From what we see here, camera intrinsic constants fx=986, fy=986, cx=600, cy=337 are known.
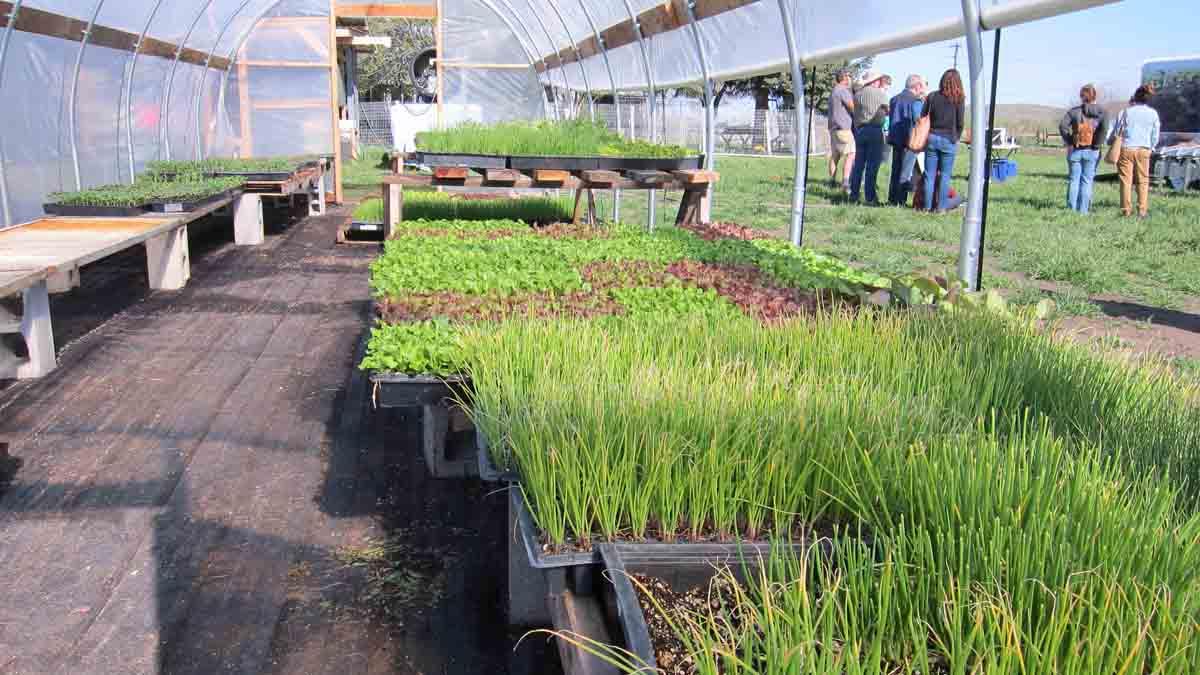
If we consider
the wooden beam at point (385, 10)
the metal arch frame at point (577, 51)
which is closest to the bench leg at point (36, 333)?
the metal arch frame at point (577, 51)

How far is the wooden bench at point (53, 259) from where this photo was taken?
185 inches

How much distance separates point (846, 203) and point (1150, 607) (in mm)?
11636

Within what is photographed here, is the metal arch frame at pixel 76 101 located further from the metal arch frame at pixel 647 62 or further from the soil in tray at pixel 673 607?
the soil in tray at pixel 673 607

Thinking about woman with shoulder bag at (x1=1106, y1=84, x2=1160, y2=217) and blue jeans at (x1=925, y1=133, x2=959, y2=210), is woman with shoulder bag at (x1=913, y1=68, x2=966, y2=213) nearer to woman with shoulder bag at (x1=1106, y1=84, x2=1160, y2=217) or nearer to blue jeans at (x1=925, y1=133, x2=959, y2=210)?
blue jeans at (x1=925, y1=133, x2=959, y2=210)

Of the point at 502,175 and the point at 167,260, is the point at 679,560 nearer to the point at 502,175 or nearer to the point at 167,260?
the point at 502,175

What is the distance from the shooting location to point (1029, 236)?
30.9ft

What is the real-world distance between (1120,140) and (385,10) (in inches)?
364

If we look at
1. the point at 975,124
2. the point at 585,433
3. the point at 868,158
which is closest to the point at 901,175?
the point at 868,158

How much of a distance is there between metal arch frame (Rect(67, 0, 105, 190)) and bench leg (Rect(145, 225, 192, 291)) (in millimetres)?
1631

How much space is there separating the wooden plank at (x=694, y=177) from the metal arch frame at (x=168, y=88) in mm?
6693

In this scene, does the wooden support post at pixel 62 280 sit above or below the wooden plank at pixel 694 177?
below

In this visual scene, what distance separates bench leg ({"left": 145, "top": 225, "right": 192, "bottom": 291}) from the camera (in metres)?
6.98

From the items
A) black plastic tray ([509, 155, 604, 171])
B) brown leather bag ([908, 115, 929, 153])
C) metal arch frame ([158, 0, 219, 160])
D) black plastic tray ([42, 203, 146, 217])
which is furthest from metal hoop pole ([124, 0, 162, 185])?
brown leather bag ([908, 115, 929, 153])

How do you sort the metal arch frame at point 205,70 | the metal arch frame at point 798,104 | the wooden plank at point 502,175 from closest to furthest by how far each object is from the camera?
the metal arch frame at point 798,104, the wooden plank at point 502,175, the metal arch frame at point 205,70
